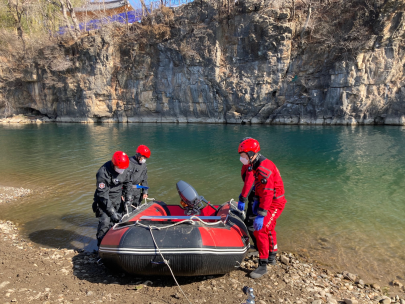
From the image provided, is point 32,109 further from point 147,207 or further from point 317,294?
point 317,294

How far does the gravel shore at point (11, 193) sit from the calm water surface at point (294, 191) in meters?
0.41

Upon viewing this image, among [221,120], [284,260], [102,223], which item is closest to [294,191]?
[284,260]

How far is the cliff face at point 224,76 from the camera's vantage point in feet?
90.1

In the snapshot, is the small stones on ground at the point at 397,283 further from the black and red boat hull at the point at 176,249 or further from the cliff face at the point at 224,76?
the cliff face at the point at 224,76

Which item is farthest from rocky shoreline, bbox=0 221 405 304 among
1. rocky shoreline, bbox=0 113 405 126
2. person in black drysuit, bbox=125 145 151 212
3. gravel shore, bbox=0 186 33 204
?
rocky shoreline, bbox=0 113 405 126

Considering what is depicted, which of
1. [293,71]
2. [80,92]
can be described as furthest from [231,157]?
[80,92]

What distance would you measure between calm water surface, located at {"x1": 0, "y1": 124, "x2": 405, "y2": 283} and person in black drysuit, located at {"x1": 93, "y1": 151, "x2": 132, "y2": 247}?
97 centimetres

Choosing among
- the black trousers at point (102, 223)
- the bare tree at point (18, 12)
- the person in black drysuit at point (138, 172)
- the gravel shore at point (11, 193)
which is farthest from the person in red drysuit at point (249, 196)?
the bare tree at point (18, 12)

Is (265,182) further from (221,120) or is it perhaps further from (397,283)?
(221,120)

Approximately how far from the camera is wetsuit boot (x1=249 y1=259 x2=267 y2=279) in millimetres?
4070

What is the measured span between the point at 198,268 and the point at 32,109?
4838cm

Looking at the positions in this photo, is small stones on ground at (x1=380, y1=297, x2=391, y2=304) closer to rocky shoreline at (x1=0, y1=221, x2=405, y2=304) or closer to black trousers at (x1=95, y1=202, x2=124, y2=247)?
rocky shoreline at (x1=0, y1=221, x2=405, y2=304)

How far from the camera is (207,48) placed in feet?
112

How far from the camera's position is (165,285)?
389 centimetres
